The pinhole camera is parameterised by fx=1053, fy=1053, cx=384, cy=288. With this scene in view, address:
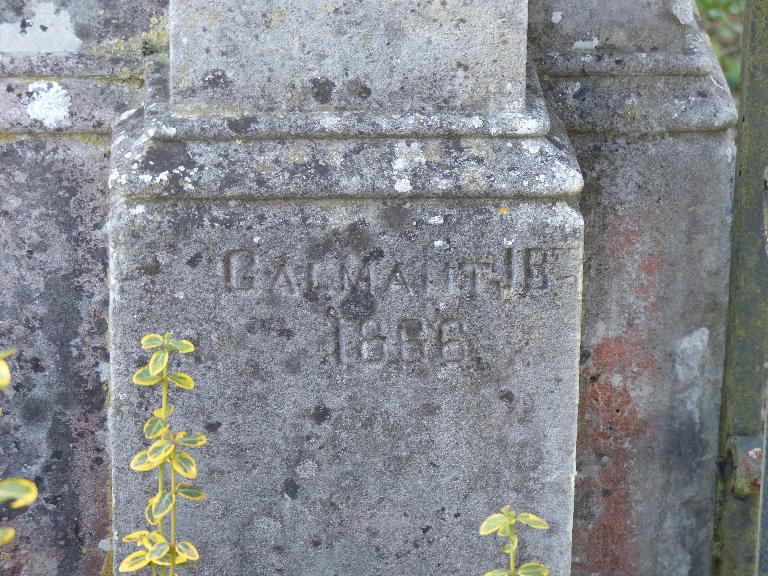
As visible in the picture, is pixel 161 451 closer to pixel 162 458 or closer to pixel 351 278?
pixel 162 458

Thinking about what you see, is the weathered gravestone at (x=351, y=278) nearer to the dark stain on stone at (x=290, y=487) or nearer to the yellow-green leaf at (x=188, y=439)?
the dark stain on stone at (x=290, y=487)

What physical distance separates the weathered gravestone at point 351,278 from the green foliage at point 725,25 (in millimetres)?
4430

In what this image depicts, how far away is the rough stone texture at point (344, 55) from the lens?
199 cm

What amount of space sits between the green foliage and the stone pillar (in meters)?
3.81

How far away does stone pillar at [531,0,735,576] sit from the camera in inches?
96.2

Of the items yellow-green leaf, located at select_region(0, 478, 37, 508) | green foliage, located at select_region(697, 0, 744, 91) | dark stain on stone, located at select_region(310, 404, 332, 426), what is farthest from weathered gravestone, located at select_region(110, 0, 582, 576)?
green foliage, located at select_region(697, 0, 744, 91)

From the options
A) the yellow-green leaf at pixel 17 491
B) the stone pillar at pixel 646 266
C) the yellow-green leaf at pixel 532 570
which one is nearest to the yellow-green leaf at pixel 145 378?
the yellow-green leaf at pixel 17 491

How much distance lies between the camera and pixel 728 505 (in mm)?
2693

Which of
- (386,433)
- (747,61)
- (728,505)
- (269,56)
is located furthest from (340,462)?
(747,61)

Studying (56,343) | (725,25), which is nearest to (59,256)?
(56,343)

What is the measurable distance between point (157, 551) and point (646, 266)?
53.5 inches

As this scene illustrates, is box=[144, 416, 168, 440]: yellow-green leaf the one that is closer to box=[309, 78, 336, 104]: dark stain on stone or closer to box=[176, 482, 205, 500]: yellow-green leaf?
box=[176, 482, 205, 500]: yellow-green leaf

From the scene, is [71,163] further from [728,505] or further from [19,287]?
[728,505]

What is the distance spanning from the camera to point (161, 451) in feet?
5.73
